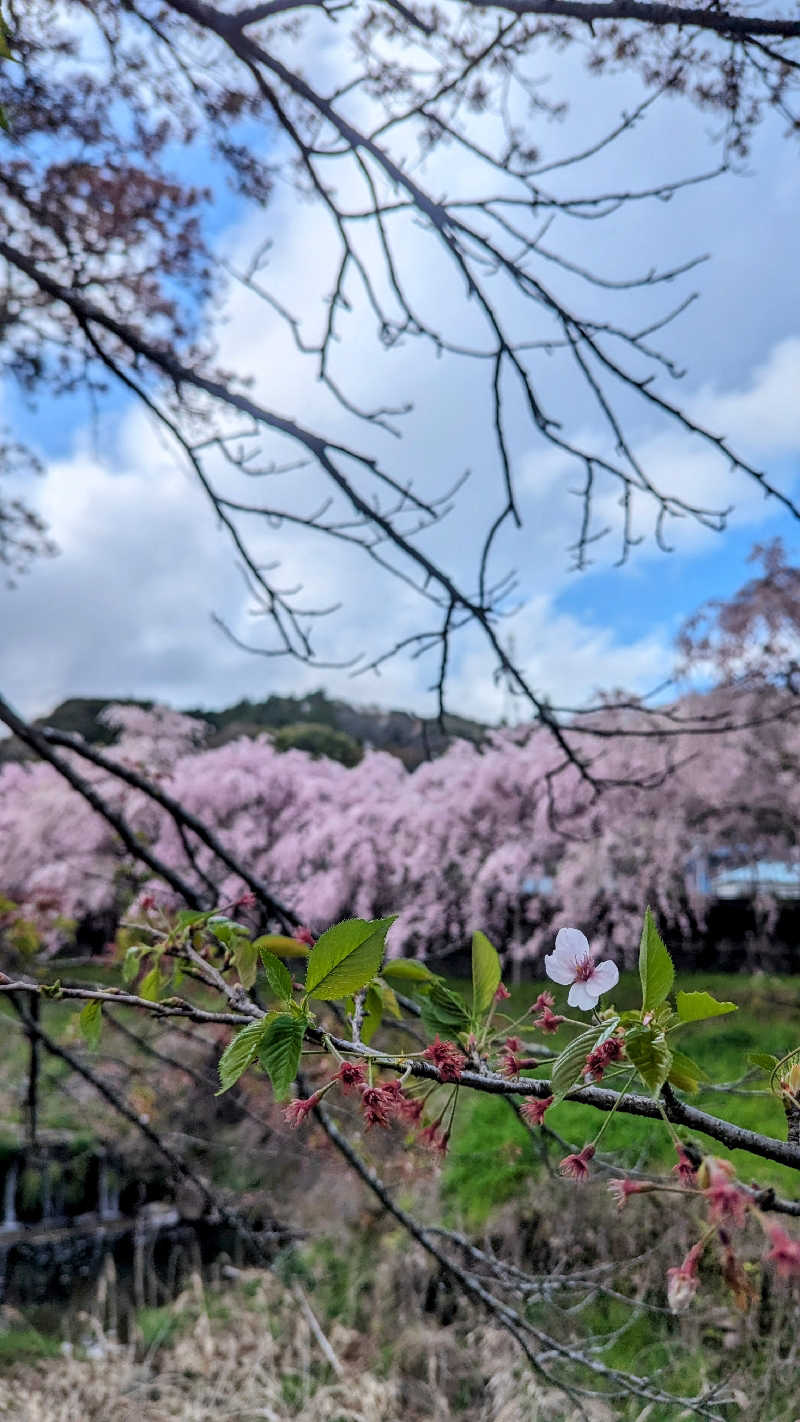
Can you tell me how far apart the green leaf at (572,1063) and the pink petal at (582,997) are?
3 cm

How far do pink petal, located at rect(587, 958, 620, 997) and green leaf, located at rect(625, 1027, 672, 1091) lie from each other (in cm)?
3

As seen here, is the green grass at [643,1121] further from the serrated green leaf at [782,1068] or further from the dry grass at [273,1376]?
the dry grass at [273,1376]

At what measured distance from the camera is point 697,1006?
46 centimetres

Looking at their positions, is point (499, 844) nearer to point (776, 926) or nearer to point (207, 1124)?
point (776, 926)

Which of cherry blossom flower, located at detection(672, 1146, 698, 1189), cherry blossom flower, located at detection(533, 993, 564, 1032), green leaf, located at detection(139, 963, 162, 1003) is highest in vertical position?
green leaf, located at detection(139, 963, 162, 1003)

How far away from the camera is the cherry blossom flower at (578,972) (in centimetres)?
47

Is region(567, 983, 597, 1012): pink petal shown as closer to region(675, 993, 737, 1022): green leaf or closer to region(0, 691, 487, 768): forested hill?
region(675, 993, 737, 1022): green leaf

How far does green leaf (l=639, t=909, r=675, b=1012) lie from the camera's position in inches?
17.6

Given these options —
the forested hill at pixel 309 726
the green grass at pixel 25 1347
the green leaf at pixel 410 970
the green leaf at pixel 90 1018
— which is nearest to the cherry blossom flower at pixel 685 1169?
the green leaf at pixel 410 970

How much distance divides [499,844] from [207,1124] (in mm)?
4456

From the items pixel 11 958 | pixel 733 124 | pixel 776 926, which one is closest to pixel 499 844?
pixel 776 926

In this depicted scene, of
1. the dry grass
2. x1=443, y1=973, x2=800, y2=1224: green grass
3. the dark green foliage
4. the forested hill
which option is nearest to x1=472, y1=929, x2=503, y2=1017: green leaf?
x1=443, y1=973, x2=800, y2=1224: green grass

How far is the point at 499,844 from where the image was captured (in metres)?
9.21

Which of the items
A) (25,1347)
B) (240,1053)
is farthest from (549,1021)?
(25,1347)
